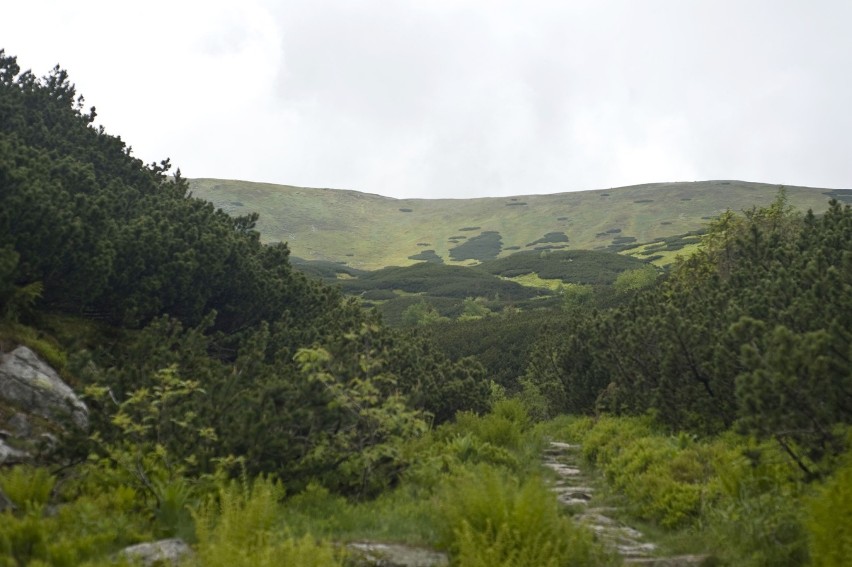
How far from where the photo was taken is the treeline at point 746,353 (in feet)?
18.9

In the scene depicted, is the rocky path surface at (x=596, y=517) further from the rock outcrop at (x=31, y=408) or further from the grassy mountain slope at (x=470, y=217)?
the grassy mountain slope at (x=470, y=217)

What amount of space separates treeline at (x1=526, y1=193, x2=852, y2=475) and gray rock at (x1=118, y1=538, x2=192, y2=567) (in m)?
5.06

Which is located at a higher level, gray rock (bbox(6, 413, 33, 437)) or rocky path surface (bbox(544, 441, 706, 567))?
gray rock (bbox(6, 413, 33, 437))

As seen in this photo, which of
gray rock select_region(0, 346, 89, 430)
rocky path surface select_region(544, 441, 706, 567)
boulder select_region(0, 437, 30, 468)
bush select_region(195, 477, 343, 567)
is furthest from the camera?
gray rock select_region(0, 346, 89, 430)

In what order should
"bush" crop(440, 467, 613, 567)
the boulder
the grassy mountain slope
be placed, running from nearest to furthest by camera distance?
"bush" crop(440, 467, 613, 567)
the boulder
the grassy mountain slope

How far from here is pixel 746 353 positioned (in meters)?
6.19

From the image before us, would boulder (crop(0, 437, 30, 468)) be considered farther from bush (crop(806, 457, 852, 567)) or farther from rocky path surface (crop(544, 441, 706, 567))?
bush (crop(806, 457, 852, 567))

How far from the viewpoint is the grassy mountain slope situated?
113 metres

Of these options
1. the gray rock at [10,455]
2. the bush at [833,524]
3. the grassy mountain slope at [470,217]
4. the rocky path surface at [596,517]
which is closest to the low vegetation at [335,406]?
the bush at [833,524]

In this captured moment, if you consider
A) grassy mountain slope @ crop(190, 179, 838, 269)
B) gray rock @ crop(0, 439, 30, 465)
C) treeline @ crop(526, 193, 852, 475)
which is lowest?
gray rock @ crop(0, 439, 30, 465)

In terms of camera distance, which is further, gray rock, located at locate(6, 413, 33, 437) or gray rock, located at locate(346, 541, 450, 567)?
gray rock, located at locate(6, 413, 33, 437)

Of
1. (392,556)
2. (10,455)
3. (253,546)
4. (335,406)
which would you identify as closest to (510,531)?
(392,556)

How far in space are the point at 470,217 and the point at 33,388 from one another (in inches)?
5520

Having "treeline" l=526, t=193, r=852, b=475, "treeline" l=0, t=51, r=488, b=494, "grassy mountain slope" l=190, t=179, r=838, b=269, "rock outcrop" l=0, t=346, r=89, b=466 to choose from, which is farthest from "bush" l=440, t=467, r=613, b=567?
"grassy mountain slope" l=190, t=179, r=838, b=269
